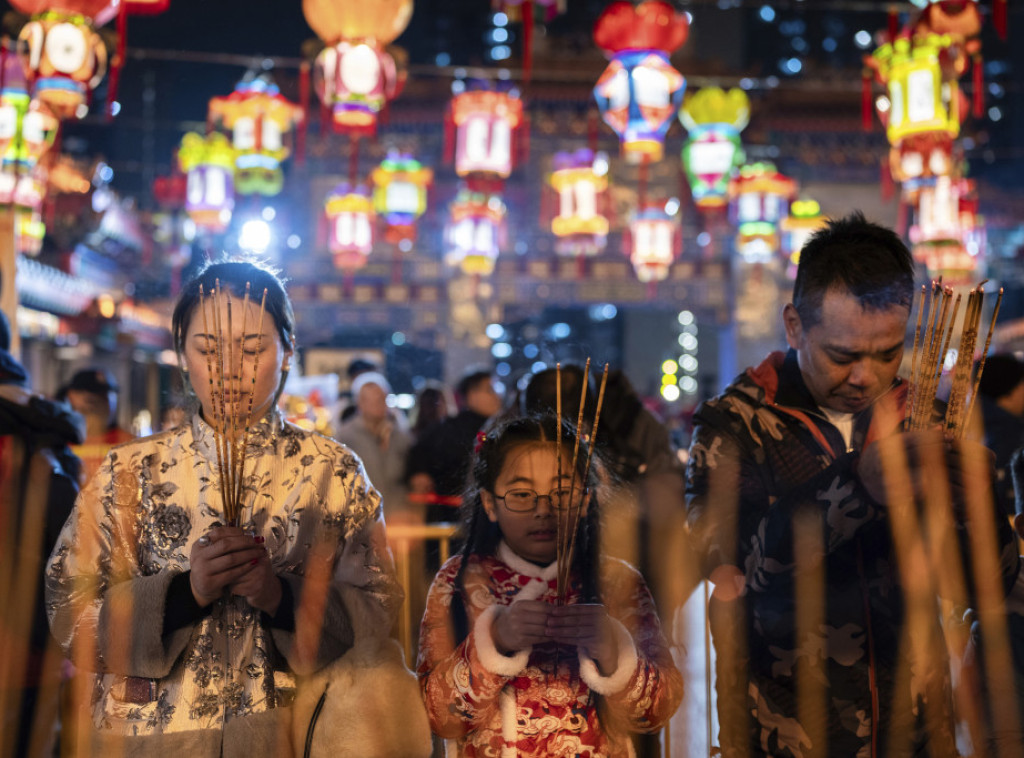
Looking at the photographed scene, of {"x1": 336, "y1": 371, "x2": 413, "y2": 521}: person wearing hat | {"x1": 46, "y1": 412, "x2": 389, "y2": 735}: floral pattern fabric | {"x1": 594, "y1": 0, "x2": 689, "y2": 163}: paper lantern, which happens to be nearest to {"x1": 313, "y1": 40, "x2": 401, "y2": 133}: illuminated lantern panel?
{"x1": 594, "y1": 0, "x2": 689, "y2": 163}: paper lantern

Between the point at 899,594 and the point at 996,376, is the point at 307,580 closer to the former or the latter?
the point at 899,594

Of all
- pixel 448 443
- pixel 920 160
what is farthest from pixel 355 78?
pixel 920 160

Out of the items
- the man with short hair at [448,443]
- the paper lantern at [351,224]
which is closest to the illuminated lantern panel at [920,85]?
the man with short hair at [448,443]

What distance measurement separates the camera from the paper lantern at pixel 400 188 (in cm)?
1053

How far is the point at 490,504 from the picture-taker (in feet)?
5.27

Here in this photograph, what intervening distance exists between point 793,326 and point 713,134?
7758 mm

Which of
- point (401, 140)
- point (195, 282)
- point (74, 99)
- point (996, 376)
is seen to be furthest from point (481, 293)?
point (195, 282)

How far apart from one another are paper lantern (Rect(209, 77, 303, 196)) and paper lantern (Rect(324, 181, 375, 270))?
2.48m

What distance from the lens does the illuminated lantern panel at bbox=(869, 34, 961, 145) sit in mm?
6664

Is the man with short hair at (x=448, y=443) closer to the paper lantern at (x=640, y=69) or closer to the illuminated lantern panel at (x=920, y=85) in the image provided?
the paper lantern at (x=640, y=69)

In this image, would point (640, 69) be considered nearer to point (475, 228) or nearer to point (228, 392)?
point (475, 228)

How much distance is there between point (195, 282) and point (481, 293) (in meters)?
12.8

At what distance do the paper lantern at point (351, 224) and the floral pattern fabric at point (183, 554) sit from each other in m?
10.2

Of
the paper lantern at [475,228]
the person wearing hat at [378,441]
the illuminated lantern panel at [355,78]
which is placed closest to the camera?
the person wearing hat at [378,441]
